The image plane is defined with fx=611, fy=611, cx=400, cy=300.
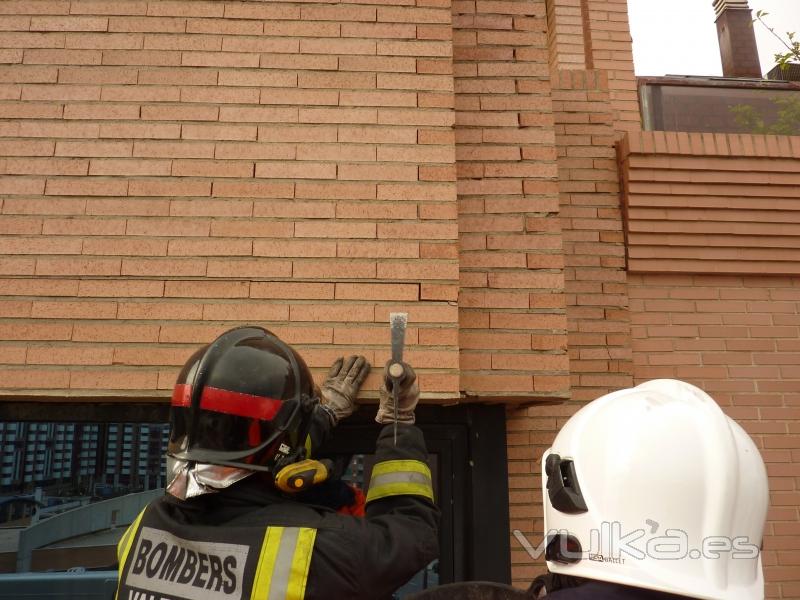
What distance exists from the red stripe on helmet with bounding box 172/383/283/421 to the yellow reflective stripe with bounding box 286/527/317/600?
38 centimetres

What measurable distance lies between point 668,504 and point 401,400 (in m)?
0.98

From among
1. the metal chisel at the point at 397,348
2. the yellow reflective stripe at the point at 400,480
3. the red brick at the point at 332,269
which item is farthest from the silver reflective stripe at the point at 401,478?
the red brick at the point at 332,269

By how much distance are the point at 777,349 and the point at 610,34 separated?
10.9 ft

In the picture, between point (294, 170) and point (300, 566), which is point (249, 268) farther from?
point (300, 566)

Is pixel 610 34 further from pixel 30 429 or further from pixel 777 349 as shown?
pixel 30 429

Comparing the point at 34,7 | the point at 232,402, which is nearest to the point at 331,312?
the point at 232,402

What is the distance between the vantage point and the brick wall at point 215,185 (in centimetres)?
248

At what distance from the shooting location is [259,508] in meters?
1.72

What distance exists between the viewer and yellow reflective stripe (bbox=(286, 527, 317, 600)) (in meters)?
1.50

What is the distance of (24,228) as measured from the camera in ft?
8.36

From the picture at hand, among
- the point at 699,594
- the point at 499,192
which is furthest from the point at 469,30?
the point at 699,594

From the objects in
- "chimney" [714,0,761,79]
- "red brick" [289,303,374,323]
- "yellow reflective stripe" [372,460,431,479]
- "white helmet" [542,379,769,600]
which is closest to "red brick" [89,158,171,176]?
"red brick" [289,303,374,323]

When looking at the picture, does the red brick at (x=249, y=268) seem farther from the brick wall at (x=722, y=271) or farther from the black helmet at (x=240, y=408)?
the brick wall at (x=722, y=271)

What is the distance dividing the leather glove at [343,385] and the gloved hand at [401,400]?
0.21m
